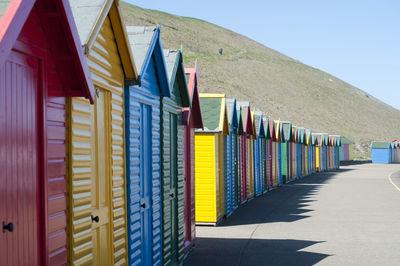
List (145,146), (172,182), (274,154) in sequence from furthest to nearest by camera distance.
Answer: (274,154), (172,182), (145,146)

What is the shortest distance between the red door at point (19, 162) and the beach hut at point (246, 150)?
16.2 meters

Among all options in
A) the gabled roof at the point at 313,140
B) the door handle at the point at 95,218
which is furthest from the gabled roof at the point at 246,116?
the gabled roof at the point at 313,140

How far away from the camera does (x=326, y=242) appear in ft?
40.4

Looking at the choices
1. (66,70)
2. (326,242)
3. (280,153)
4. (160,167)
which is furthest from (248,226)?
(280,153)

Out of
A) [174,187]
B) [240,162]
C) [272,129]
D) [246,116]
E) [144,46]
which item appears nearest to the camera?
[144,46]

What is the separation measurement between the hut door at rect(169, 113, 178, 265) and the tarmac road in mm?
626

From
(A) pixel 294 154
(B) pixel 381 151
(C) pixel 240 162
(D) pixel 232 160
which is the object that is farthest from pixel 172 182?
(B) pixel 381 151

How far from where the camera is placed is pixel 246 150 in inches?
851

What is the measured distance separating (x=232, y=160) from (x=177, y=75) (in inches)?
326

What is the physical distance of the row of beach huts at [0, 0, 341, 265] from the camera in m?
3.95

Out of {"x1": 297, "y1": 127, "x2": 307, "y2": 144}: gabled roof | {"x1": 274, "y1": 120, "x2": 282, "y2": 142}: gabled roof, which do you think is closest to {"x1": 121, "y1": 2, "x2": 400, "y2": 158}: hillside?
{"x1": 297, "y1": 127, "x2": 307, "y2": 144}: gabled roof

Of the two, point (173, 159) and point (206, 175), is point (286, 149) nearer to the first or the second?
point (206, 175)

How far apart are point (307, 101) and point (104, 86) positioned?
4453 inches

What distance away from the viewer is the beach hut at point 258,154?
79.0 feet
